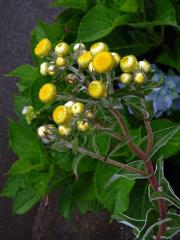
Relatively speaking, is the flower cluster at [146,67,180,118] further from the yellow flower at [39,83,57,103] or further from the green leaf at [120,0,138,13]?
the yellow flower at [39,83,57,103]

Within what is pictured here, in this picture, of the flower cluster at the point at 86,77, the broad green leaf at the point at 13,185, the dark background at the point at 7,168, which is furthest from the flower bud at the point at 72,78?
the dark background at the point at 7,168

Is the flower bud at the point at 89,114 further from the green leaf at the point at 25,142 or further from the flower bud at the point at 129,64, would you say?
the green leaf at the point at 25,142

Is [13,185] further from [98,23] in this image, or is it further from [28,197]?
[98,23]

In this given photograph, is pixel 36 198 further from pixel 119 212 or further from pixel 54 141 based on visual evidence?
pixel 54 141

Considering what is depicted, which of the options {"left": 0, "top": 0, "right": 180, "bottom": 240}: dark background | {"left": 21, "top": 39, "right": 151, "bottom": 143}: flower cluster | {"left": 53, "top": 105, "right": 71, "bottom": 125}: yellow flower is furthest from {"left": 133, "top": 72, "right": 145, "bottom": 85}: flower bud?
{"left": 0, "top": 0, "right": 180, "bottom": 240}: dark background

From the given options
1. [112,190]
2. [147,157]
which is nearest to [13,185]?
[112,190]

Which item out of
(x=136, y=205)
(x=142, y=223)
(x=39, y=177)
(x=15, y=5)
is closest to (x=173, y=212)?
(x=142, y=223)
